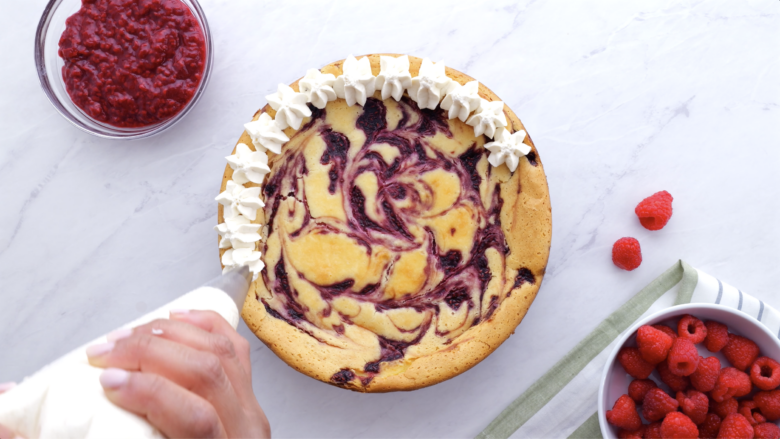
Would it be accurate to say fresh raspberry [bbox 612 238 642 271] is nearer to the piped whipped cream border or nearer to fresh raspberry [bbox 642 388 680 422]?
fresh raspberry [bbox 642 388 680 422]

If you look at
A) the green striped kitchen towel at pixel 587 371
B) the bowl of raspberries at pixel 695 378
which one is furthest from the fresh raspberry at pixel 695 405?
the green striped kitchen towel at pixel 587 371

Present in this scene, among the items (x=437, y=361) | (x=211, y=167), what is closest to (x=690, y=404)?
(x=437, y=361)

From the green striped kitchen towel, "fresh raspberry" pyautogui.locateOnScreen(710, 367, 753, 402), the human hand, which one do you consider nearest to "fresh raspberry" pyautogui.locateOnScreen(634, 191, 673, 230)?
the green striped kitchen towel

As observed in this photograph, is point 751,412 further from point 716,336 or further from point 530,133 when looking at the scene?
point 530,133

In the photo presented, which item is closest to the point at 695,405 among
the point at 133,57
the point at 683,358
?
the point at 683,358

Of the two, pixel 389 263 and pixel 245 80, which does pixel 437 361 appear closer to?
pixel 389 263

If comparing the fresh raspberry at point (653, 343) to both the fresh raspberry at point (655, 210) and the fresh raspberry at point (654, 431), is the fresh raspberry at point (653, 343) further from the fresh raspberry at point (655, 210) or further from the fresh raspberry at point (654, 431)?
the fresh raspberry at point (655, 210)
